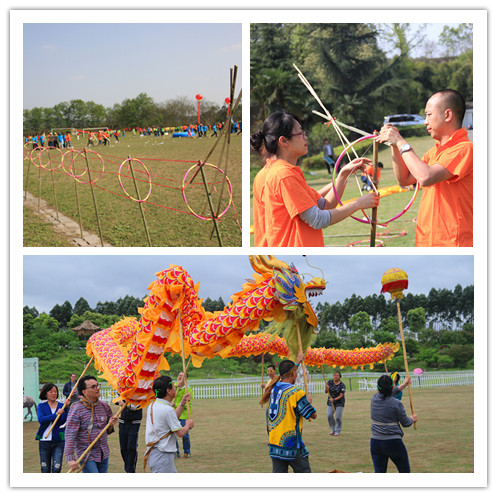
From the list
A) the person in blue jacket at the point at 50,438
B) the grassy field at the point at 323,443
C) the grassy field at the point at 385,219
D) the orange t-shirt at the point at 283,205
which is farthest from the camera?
the grassy field at the point at 385,219

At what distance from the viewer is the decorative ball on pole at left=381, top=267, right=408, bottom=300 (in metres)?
4.88

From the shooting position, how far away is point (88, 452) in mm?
4629

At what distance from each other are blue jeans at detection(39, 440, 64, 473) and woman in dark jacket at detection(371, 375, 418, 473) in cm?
252

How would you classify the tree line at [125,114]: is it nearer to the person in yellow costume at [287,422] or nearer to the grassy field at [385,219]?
the grassy field at [385,219]

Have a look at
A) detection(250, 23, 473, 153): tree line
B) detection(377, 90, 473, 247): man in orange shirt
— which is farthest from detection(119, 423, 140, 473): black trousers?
detection(250, 23, 473, 153): tree line

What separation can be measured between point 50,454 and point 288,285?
8.53 feet

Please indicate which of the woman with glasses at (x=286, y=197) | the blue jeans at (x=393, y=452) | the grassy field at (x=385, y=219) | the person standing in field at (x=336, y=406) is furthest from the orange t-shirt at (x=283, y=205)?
the person standing in field at (x=336, y=406)

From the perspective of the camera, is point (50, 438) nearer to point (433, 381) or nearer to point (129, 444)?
point (129, 444)

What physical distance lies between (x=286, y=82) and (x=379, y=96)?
1975 millimetres

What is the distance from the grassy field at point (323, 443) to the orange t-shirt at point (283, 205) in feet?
9.41

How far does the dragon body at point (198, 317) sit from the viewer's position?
413cm

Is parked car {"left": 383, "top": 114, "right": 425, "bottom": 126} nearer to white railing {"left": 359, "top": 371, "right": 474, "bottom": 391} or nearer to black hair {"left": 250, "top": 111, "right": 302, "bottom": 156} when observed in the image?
white railing {"left": 359, "top": 371, "right": 474, "bottom": 391}
